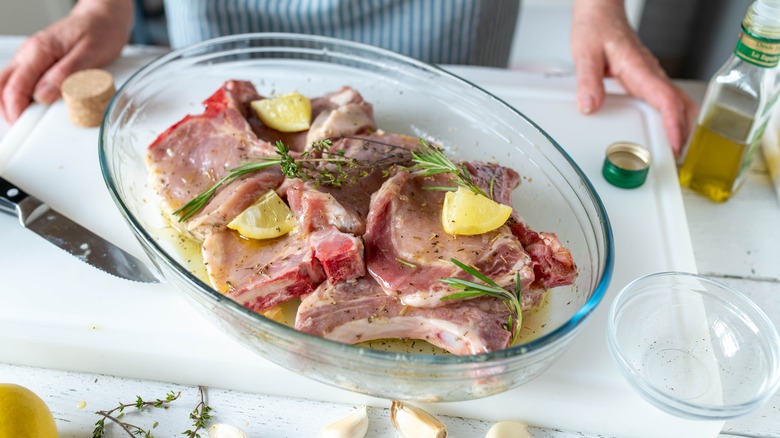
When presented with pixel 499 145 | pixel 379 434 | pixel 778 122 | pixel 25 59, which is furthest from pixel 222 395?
pixel 778 122

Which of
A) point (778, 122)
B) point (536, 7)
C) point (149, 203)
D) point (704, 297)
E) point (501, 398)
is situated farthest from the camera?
point (536, 7)

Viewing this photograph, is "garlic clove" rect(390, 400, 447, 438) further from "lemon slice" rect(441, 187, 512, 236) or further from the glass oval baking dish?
"lemon slice" rect(441, 187, 512, 236)

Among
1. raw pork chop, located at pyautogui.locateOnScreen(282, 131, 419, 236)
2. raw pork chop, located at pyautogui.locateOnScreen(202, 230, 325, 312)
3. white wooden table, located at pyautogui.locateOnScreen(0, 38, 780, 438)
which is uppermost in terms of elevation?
raw pork chop, located at pyautogui.locateOnScreen(282, 131, 419, 236)

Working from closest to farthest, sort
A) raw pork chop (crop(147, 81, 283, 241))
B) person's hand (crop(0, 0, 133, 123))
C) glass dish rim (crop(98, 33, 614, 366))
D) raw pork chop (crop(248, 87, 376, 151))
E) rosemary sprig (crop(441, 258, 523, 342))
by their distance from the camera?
glass dish rim (crop(98, 33, 614, 366)), rosemary sprig (crop(441, 258, 523, 342)), raw pork chop (crop(147, 81, 283, 241)), raw pork chop (crop(248, 87, 376, 151)), person's hand (crop(0, 0, 133, 123))

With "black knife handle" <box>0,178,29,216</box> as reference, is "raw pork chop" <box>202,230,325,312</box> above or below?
above

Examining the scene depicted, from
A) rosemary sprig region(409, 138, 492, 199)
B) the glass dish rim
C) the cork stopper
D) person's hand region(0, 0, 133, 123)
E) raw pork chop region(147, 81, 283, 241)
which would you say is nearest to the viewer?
the glass dish rim

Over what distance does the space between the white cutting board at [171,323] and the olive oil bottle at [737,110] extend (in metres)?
0.12

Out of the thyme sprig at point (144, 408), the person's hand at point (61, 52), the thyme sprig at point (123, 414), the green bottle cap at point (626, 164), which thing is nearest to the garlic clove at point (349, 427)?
the thyme sprig at point (144, 408)

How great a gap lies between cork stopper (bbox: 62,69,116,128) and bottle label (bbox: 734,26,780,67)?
1.87 m

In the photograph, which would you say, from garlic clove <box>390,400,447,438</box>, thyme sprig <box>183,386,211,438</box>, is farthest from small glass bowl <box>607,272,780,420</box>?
thyme sprig <box>183,386,211,438</box>

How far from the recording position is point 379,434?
5.55 feet

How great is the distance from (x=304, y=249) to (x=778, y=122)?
66.3 inches

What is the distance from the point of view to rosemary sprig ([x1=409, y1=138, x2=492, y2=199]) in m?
1.82

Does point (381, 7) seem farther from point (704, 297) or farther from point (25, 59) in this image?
point (704, 297)
